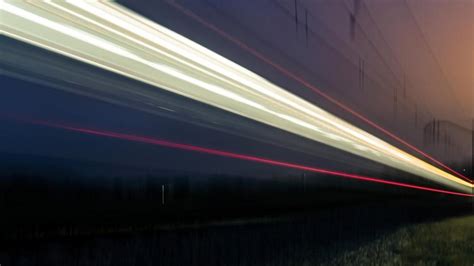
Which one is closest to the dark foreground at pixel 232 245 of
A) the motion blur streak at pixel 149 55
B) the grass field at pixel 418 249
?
the grass field at pixel 418 249

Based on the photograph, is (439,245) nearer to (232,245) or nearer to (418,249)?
(418,249)

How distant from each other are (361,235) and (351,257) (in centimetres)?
246

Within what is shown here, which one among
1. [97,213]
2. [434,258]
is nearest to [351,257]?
[434,258]

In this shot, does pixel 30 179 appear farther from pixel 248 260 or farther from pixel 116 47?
pixel 248 260

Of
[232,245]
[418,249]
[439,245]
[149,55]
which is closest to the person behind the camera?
[149,55]

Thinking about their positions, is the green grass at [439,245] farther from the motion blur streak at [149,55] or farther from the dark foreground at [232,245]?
the motion blur streak at [149,55]

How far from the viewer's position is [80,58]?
Result: 5145 millimetres

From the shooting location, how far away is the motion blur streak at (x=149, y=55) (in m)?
4.76

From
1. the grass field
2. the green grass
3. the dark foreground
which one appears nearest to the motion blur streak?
the dark foreground

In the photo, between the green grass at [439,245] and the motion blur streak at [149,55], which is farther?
the green grass at [439,245]

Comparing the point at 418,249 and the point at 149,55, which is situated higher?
the point at 149,55

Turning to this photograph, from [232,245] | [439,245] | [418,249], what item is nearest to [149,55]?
[232,245]

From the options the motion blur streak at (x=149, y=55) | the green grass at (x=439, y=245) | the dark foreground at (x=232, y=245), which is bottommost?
the green grass at (x=439, y=245)

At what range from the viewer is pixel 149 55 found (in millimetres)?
5617
